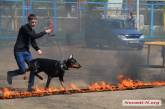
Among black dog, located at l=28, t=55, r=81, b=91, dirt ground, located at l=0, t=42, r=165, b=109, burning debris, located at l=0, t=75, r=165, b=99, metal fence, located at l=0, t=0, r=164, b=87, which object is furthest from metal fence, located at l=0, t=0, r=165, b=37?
black dog, located at l=28, t=55, r=81, b=91

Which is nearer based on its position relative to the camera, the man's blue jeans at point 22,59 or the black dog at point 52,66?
the black dog at point 52,66

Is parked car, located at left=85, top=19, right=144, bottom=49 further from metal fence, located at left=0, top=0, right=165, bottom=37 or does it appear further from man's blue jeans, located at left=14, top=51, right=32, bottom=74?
man's blue jeans, located at left=14, top=51, right=32, bottom=74

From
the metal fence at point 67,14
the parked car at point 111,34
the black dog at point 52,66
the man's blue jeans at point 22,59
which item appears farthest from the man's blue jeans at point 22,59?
the metal fence at point 67,14

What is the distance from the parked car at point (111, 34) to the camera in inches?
1014

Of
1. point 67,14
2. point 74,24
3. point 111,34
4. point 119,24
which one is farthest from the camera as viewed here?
point 67,14

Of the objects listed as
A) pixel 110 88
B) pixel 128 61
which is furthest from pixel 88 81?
pixel 128 61

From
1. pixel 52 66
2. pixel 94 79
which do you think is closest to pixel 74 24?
pixel 94 79

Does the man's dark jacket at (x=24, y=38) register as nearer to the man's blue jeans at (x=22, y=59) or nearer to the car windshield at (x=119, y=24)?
the man's blue jeans at (x=22, y=59)

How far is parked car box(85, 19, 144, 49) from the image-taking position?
84.5 ft

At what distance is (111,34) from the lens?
26.4 meters

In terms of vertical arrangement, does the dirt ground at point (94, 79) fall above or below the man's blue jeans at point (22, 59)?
below

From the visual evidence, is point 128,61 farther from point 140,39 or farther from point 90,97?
point 140,39

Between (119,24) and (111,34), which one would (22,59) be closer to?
(111,34)

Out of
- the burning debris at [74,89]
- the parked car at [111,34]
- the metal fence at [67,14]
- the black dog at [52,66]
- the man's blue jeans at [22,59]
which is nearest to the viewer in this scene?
the burning debris at [74,89]
